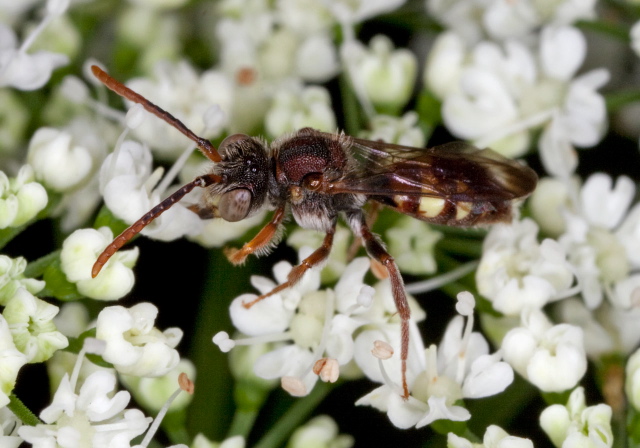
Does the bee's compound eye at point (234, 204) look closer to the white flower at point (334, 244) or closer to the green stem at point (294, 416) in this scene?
the white flower at point (334, 244)

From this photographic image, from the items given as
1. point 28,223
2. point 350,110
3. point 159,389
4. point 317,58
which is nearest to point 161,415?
point 159,389

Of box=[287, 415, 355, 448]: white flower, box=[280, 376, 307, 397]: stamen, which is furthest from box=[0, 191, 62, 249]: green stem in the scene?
box=[287, 415, 355, 448]: white flower

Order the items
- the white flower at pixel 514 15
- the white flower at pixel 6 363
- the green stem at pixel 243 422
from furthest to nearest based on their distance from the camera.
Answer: the white flower at pixel 514 15 → the green stem at pixel 243 422 → the white flower at pixel 6 363

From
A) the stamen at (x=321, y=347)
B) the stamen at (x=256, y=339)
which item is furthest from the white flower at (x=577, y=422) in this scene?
the stamen at (x=256, y=339)

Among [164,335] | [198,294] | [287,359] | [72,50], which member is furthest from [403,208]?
[72,50]

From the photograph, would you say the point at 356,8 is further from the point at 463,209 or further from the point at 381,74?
the point at 463,209

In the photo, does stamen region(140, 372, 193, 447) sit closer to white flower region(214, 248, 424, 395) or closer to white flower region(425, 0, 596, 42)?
white flower region(214, 248, 424, 395)
